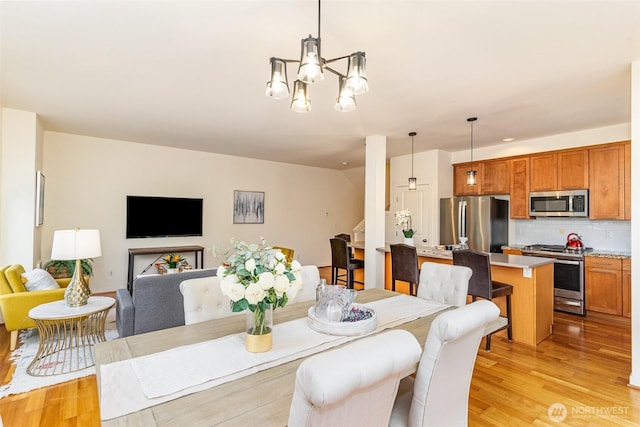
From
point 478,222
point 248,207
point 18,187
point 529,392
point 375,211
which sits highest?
point 18,187

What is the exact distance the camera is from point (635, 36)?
215 cm

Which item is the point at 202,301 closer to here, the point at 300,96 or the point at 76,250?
the point at 300,96

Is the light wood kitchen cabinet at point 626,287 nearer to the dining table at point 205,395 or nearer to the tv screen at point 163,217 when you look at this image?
the dining table at point 205,395

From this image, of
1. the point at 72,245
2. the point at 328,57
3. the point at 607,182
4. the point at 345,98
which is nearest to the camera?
the point at 345,98

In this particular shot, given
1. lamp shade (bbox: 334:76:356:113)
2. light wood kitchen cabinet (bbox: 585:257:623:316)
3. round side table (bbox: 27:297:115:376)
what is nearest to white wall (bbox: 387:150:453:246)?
light wood kitchen cabinet (bbox: 585:257:623:316)

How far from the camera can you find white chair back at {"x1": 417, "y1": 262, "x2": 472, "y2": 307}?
2273 millimetres

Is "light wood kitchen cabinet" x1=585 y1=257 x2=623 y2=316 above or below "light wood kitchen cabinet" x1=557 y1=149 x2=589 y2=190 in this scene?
below

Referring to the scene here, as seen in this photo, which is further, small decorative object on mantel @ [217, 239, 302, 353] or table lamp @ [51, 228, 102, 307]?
table lamp @ [51, 228, 102, 307]

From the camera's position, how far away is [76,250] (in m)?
2.73

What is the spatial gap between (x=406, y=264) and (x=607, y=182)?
296cm

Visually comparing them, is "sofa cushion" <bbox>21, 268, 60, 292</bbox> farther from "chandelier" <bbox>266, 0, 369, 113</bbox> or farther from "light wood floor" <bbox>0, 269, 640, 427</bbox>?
"chandelier" <bbox>266, 0, 369, 113</bbox>

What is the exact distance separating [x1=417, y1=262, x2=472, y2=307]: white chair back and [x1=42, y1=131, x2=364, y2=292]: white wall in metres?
4.87

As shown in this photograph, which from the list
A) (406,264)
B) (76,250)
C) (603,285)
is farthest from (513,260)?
(76,250)

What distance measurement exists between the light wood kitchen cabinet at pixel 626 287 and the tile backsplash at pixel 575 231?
0.52m
